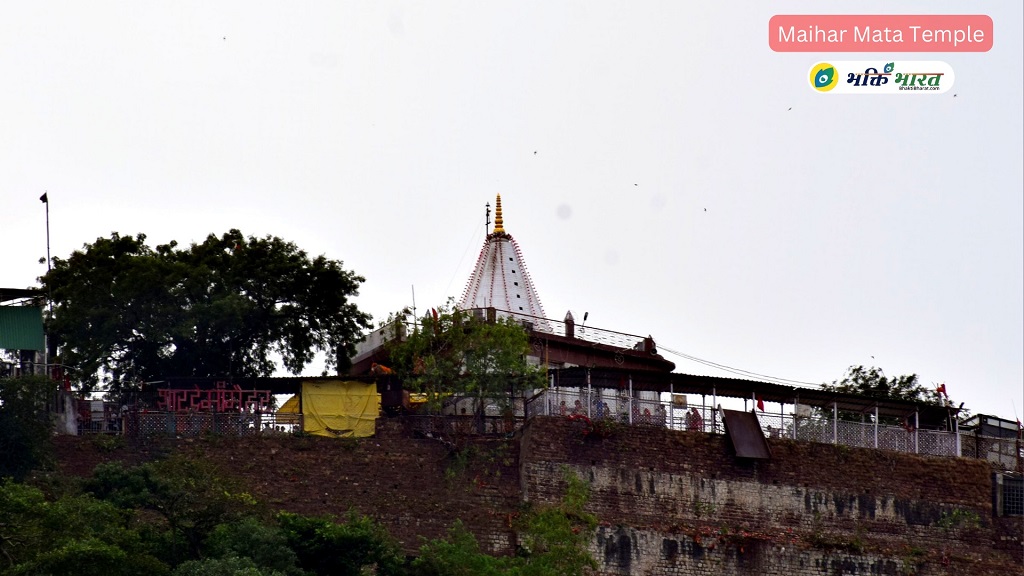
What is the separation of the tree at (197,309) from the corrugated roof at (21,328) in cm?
48

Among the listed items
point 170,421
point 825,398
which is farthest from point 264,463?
point 825,398

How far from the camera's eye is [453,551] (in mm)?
44875

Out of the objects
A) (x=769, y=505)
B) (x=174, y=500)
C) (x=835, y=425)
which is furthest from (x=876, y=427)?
(x=174, y=500)

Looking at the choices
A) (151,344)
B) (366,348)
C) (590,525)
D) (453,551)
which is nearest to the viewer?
(453,551)

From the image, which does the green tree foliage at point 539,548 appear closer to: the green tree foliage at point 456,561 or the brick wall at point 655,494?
the green tree foliage at point 456,561

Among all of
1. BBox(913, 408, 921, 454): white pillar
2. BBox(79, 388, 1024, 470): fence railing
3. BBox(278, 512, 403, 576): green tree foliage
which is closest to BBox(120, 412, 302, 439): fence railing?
BBox(79, 388, 1024, 470): fence railing

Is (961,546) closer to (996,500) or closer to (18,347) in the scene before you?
(996,500)

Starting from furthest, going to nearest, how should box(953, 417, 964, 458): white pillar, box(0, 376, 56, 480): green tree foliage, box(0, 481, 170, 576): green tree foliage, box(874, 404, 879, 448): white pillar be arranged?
box(953, 417, 964, 458): white pillar < box(874, 404, 879, 448): white pillar < box(0, 376, 56, 480): green tree foliage < box(0, 481, 170, 576): green tree foliage

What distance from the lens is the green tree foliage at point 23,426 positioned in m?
46.0

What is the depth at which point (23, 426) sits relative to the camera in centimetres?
4625

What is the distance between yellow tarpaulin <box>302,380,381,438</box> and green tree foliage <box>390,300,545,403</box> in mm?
1085

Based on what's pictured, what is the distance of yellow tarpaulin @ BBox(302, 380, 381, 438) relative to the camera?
164ft

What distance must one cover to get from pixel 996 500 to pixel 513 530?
45.9 feet

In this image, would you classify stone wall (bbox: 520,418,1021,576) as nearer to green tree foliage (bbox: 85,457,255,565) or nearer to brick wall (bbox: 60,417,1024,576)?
brick wall (bbox: 60,417,1024,576)
